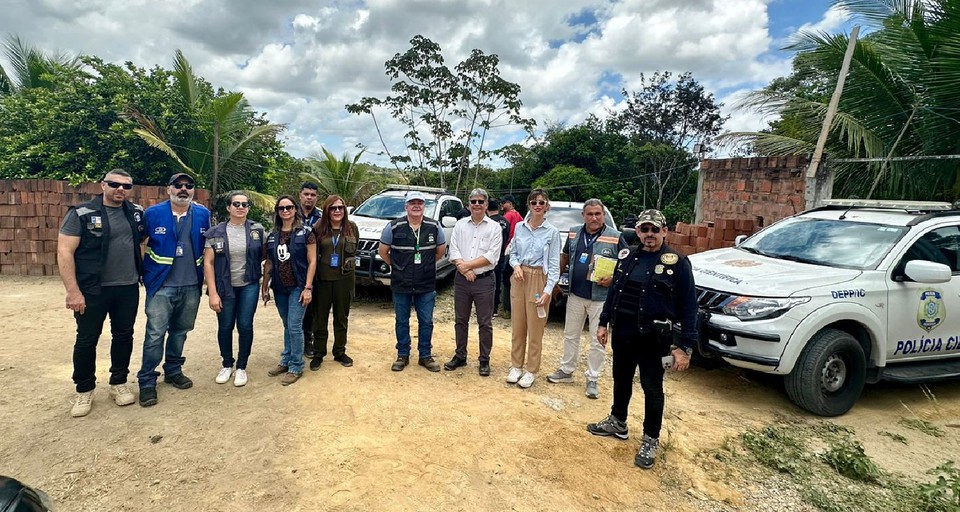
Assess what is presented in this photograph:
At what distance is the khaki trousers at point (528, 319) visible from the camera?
439 centimetres

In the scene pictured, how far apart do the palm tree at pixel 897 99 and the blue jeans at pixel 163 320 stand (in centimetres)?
806

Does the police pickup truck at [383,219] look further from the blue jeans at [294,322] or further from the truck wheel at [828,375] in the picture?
the truck wheel at [828,375]

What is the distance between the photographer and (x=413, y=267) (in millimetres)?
4539

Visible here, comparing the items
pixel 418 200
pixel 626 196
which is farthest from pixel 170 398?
pixel 626 196

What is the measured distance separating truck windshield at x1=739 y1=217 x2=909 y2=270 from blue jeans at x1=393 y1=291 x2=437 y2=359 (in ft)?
11.0

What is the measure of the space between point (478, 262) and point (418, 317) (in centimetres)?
82

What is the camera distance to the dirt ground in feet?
9.02

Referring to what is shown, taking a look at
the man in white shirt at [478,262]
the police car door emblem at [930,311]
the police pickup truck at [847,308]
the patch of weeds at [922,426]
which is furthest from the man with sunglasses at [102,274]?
the police car door emblem at [930,311]

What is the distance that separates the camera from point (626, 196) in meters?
18.6

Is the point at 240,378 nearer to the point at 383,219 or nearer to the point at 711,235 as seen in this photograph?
the point at 383,219

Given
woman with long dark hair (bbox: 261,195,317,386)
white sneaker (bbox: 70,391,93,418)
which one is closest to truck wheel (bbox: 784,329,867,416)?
woman with long dark hair (bbox: 261,195,317,386)

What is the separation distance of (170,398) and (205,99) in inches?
442

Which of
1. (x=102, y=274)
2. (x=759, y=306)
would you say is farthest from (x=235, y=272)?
(x=759, y=306)

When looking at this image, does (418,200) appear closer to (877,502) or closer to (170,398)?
(170,398)
